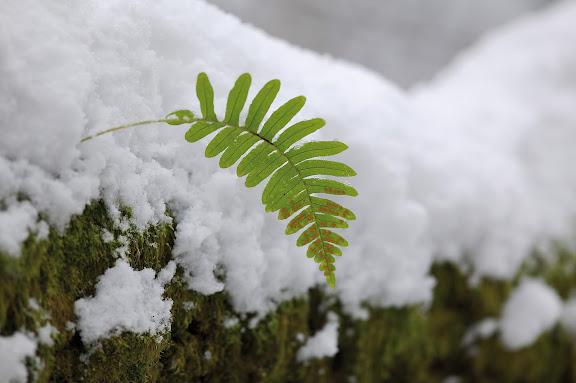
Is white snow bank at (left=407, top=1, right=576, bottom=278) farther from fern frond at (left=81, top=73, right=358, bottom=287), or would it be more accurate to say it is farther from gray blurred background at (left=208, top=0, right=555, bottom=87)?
gray blurred background at (left=208, top=0, right=555, bottom=87)

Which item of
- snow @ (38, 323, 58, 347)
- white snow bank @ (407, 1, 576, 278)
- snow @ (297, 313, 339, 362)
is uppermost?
white snow bank @ (407, 1, 576, 278)

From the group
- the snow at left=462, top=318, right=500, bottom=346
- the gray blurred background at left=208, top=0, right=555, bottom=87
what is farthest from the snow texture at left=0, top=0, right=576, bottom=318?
the gray blurred background at left=208, top=0, right=555, bottom=87

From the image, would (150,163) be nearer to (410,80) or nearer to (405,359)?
(405,359)

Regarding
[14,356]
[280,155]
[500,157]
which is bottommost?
[14,356]

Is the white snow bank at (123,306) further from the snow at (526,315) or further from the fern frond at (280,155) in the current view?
the snow at (526,315)

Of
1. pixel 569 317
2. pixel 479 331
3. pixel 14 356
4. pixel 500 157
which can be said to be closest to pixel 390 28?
pixel 500 157

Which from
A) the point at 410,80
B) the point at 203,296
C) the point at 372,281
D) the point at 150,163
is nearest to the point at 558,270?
the point at 372,281

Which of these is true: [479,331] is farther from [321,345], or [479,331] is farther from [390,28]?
[390,28]
